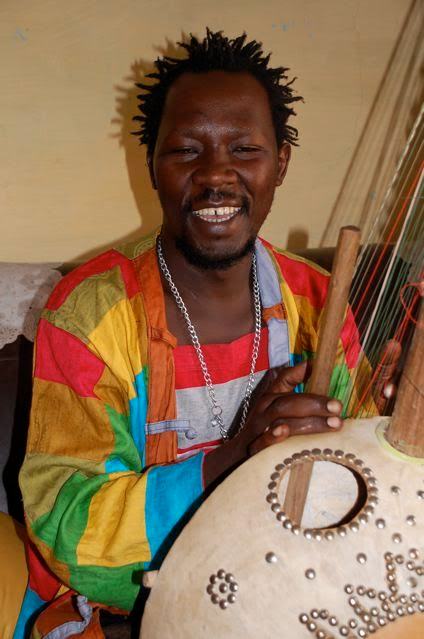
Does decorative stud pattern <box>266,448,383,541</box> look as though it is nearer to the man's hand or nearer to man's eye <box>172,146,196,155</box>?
the man's hand

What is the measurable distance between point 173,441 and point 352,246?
61cm

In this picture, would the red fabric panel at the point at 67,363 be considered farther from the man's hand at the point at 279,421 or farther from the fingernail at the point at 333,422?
the fingernail at the point at 333,422

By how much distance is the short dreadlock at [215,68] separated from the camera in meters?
1.11

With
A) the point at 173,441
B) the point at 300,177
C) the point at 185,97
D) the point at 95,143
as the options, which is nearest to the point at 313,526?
the point at 173,441

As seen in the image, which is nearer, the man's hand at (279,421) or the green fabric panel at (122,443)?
the man's hand at (279,421)

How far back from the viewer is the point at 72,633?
3.29 ft

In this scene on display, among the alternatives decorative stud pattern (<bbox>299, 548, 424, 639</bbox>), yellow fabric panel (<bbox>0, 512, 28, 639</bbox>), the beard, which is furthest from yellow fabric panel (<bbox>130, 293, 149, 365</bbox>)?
decorative stud pattern (<bbox>299, 548, 424, 639</bbox>)

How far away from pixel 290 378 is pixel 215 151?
1.30ft

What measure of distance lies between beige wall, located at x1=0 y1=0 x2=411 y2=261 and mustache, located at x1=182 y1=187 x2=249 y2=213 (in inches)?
28.7

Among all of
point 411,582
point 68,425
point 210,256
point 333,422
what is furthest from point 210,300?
point 411,582

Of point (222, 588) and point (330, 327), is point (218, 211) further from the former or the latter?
point (222, 588)

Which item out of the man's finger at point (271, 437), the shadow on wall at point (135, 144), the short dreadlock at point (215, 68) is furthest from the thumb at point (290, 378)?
the shadow on wall at point (135, 144)

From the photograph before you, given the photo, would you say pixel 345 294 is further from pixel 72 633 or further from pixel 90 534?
pixel 72 633

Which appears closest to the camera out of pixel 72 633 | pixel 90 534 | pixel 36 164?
pixel 90 534
